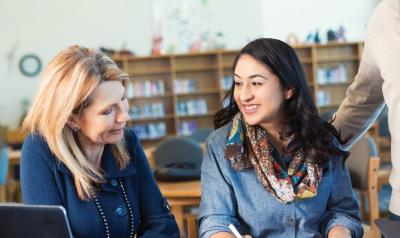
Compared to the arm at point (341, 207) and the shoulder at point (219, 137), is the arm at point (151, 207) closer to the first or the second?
the shoulder at point (219, 137)

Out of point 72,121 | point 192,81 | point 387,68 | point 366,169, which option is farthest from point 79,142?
point 192,81

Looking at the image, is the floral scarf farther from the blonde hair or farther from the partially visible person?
the blonde hair

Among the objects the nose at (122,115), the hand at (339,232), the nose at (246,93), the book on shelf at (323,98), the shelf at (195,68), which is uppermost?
the nose at (246,93)

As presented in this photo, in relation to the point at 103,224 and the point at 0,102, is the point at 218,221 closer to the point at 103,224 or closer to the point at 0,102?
the point at 103,224

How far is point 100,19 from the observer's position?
8719 mm

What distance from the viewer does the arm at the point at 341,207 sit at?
1691mm

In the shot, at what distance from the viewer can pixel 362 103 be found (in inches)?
72.6

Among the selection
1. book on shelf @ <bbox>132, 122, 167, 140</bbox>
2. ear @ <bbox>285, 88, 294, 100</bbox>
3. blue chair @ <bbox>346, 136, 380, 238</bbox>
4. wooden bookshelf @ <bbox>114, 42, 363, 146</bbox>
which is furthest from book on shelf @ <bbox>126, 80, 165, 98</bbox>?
ear @ <bbox>285, 88, 294, 100</bbox>

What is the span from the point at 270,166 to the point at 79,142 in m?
0.61

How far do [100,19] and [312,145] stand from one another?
7.45 m

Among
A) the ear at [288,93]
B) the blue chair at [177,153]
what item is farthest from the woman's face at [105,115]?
the blue chair at [177,153]

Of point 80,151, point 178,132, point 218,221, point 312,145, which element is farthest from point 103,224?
point 178,132

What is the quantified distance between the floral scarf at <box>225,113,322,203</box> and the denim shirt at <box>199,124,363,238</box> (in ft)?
0.10

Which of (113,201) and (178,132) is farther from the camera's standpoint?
(178,132)
